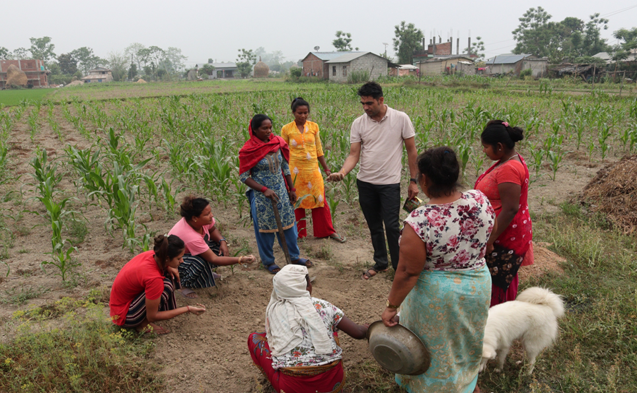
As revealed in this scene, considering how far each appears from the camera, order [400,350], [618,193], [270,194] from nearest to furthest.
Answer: [400,350] < [270,194] < [618,193]

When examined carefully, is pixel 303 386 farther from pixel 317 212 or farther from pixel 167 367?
pixel 317 212

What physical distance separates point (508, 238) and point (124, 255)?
145 inches

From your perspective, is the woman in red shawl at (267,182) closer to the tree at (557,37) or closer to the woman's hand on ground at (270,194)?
the woman's hand on ground at (270,194)

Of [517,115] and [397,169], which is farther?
[517,115]

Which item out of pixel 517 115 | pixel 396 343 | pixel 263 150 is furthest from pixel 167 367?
pixel 517 115

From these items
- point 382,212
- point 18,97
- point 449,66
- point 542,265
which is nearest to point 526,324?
point 382,212

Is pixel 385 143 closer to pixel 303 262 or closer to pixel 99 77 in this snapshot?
pixel 303 262

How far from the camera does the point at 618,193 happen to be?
502 centimetres

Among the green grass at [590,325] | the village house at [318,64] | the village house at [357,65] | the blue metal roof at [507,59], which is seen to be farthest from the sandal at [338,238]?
the blue metal roof at [507,59]

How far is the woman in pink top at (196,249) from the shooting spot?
3135mm

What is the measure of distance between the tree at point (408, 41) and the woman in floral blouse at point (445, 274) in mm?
54581

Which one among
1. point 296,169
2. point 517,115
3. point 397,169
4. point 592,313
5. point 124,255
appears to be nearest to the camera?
point 592,313

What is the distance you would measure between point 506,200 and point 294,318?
141 cm

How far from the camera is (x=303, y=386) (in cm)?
213
